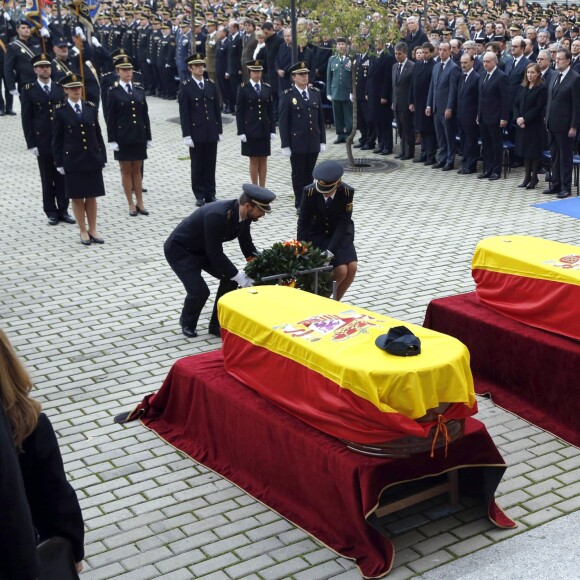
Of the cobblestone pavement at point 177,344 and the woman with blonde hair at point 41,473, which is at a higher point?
the woman with blonde hair at point 41,473

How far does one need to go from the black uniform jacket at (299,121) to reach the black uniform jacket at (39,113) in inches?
113

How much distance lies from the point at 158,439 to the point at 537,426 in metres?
2.58

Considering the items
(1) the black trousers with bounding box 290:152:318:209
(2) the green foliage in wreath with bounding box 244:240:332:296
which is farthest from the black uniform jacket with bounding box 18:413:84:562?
(1) the black trousers with bounding box 290:152:318:209

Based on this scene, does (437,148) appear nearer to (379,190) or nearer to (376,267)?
(379,190)

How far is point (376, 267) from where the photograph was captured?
413 inches

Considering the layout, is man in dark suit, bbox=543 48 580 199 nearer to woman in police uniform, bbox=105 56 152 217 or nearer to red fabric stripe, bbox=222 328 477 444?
woman in police uniform, bbox=105 56 152 217

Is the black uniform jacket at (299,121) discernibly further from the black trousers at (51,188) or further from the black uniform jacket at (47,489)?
the black uniform jacket at (47,489)

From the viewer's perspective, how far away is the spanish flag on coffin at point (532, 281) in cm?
677

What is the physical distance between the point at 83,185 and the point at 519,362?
6164 mm

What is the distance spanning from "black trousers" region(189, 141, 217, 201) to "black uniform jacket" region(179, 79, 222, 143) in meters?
0.15

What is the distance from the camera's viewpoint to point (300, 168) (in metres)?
13.2

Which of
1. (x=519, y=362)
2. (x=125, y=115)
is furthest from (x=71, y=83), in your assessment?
(x=519, y=362)

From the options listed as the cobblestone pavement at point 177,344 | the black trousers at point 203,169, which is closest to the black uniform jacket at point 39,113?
the cobblestone pavement at point 177,344

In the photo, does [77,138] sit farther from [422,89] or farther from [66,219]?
[422,89]
